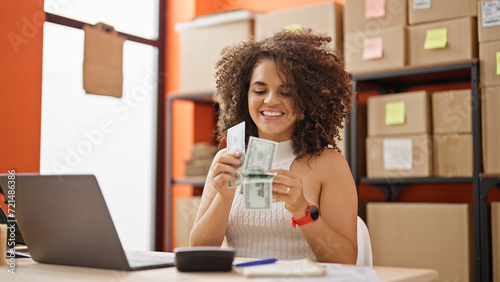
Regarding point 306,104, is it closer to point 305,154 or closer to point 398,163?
point 305,154

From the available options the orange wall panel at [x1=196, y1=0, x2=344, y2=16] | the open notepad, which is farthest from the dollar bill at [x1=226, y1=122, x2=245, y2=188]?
the orange wall panel at [x1=196, y1=0, x2=344, y2=16]

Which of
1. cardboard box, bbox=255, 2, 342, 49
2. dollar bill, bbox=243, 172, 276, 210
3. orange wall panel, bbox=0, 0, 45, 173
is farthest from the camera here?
cardboard box, bbox=255, 2, 342, 49

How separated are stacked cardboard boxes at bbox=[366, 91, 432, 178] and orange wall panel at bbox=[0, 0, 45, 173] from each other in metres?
1.89

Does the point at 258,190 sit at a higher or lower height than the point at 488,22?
lower

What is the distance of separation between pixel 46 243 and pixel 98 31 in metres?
2.55

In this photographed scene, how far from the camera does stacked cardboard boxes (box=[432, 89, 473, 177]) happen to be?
2.86 meters

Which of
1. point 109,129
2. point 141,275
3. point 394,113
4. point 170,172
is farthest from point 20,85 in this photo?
point 141,275

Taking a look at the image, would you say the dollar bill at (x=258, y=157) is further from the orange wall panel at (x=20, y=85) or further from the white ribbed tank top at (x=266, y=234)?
the orange wall panel at (x=20, y=85)

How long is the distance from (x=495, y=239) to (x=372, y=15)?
1.32m

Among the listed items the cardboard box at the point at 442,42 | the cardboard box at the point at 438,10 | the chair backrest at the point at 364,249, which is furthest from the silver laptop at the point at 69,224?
the cardboard box at the point at 438,10

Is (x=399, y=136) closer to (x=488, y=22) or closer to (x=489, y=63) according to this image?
(x=489, y=63)

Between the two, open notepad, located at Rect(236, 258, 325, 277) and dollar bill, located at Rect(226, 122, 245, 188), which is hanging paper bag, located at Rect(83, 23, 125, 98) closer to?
dollar bill, located at Rect(226, 122, 245, 188)

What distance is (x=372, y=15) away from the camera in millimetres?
3199

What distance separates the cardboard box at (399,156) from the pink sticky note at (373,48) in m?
0.44
